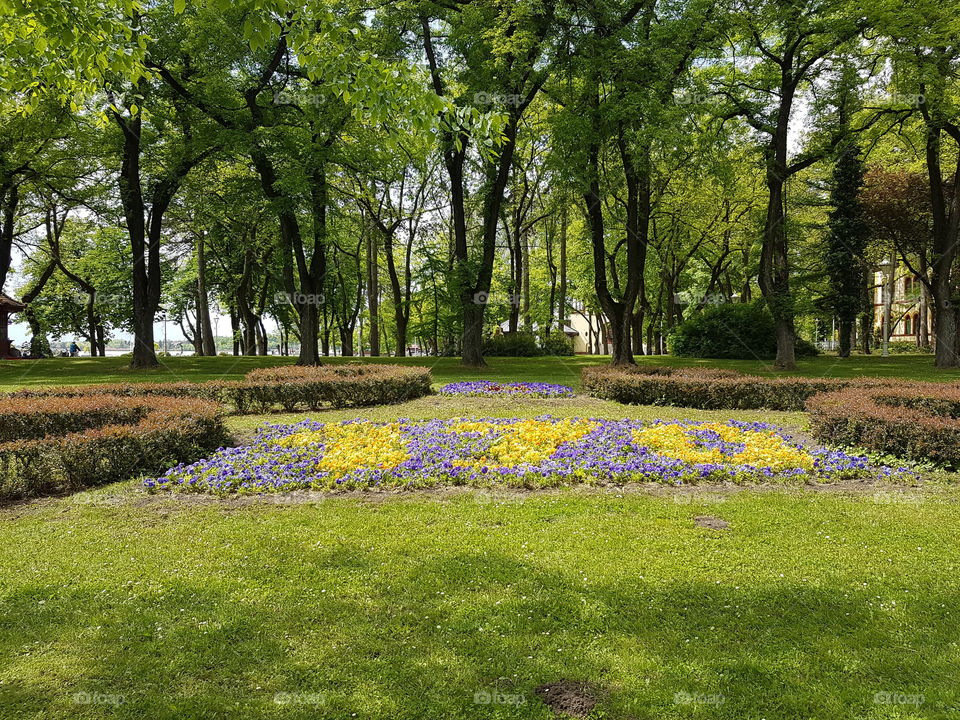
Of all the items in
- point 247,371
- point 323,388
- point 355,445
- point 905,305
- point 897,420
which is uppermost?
point 905,305

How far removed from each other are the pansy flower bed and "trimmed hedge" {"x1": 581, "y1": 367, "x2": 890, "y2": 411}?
3253 mm

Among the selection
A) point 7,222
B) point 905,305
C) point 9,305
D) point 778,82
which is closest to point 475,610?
point 778,82

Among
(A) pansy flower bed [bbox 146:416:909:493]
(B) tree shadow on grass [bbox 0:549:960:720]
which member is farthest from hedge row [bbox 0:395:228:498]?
(B) tree shadow on grass [bbox 0:549:960:720]

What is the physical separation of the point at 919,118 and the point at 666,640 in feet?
90.9

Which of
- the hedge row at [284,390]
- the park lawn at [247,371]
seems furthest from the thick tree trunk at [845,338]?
the hedge row at [284,390]

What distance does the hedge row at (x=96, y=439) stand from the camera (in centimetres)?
695

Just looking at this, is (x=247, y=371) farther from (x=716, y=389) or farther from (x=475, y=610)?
(x=475, y=610)

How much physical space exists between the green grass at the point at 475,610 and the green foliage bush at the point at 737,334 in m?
27.6

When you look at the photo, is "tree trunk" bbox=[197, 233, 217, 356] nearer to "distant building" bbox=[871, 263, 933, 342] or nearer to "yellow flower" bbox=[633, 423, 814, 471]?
"yellow flower" bbox=[633, 423, 814, 471]

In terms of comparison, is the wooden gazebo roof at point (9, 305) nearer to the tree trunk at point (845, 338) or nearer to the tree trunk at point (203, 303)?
the tree trunk at point (203, 303)

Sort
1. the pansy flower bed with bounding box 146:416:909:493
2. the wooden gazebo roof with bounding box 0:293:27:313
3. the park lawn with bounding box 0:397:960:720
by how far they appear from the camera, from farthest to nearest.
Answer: the wooden gazebo roof with bounding box 0:293:27:313 → the pansy flower bed with bounding box 146:416:909:493 → the park lawn with bounding box 0:397:960:720

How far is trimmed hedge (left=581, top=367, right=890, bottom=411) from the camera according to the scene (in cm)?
1333

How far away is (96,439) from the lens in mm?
7488

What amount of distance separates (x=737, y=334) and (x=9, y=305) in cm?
4099
